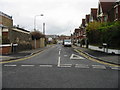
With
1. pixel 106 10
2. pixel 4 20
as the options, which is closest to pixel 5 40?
pixel 4 20

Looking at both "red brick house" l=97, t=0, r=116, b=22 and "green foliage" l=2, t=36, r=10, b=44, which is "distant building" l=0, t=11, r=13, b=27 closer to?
→ "green foliage" l=2, t=36, r=10, b=44

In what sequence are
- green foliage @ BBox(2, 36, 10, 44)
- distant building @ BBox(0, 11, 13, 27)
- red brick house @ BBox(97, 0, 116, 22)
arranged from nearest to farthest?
1. green foliage @ BBox(2, 36, 10, 44)
2. distant building @ BBox(0, 11, 13, 27)
3. red brick house @ BBox(97, 0, 116, 22)

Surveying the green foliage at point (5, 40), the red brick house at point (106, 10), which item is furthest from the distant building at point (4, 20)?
the red brick house at point (106, 10)

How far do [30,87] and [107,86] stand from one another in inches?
108

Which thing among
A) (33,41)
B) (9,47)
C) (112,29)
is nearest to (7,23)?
(9,47)

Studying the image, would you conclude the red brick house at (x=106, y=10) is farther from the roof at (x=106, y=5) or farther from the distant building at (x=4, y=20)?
the distant building at (x=4, y=20)

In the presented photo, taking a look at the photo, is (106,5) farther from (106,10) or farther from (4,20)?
(4,20)

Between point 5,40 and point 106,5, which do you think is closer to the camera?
point 5,40

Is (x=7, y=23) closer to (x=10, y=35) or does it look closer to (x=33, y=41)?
(x=10, y=35)

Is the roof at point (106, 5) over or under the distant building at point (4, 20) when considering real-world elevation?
over

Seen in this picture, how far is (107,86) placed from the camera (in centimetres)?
656

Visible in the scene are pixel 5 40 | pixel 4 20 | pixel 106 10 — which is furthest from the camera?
pixel 106 10

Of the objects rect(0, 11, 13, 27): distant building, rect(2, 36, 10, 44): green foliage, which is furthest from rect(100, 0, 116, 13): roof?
rect(2, 36, 10, 44): green foliage

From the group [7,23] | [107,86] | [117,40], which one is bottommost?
[107,86]
